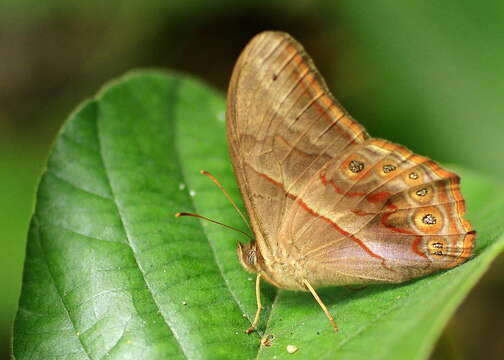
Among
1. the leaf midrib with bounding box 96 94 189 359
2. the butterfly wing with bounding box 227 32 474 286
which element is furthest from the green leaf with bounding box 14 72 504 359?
the butterfly wing with bounding box 227 32 474 286

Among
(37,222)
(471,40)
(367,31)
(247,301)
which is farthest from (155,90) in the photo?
(471,40)

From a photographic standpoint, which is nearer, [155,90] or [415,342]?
[415,342]

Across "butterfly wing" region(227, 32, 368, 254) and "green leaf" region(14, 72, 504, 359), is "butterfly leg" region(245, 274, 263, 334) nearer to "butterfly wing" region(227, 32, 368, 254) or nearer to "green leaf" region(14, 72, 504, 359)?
"green leaf" region(14, 72, 504, 359)

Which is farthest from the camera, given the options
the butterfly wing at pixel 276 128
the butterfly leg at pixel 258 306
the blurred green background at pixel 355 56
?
the blurred green background at pixel 355 56

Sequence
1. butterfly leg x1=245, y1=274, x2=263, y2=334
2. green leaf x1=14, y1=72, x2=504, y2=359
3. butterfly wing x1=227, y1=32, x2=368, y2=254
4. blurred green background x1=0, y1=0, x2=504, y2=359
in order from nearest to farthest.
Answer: green leaf x1=14, y1=72, x2=504, y2=359, butterfly leg x1=245, y1=274, x2=263, y2=334, butterfly wing x1=227, y1=32, x2=368, y2=254, blurred green background x1=0, y1=0, x2=504, y2=359

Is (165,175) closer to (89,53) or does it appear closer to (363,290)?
(363,290)

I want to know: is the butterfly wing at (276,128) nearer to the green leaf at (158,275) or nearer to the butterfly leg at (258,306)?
the butterfly leg at (258,306)

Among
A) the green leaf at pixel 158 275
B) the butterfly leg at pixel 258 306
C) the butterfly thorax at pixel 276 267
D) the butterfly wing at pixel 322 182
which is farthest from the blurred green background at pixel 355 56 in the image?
the butterfly leg at pixel 258 306
